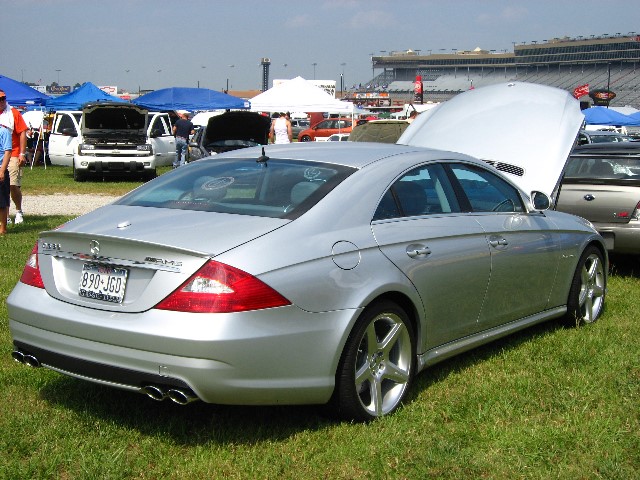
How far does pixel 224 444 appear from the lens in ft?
12.9

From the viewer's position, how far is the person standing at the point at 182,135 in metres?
21.9

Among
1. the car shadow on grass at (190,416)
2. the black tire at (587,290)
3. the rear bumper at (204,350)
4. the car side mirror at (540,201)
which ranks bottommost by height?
the car shadow on grass at (190,416)

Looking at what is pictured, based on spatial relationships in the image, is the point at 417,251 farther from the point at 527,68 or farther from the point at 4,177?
the point at 527,68

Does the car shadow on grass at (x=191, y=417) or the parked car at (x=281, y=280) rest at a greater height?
the parked car at (x=281, y=280)

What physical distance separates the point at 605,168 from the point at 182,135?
595 inches

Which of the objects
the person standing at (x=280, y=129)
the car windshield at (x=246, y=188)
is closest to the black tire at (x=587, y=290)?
the car windshield at (x=246, y=188)

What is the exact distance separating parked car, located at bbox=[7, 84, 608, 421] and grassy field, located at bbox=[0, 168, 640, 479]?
25cm

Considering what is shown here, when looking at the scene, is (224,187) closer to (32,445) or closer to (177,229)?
(177,229)

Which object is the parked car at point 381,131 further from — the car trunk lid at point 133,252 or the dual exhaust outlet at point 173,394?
the dual exhaust outlet at point 173,394

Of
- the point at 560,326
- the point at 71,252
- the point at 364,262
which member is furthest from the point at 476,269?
the point at 71,252

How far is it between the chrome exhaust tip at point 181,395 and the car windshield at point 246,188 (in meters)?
0.96

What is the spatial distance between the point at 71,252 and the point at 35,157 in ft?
83.2

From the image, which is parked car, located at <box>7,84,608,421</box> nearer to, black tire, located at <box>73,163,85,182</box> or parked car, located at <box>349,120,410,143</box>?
parked car, located at <box>349,120,410,143</box>

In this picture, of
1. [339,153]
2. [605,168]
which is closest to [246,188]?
[339,153]
